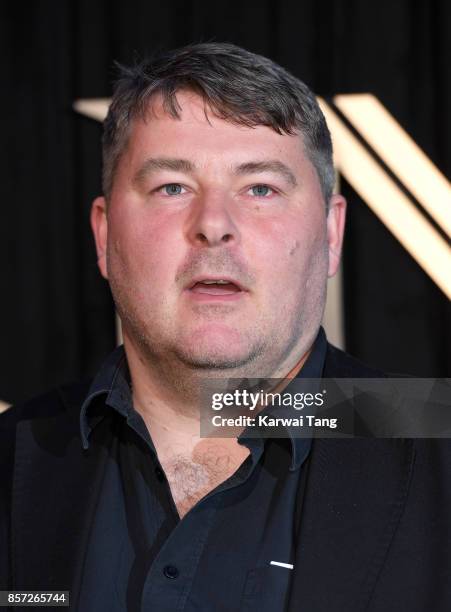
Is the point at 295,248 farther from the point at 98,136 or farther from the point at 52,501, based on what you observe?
the point at 98,136

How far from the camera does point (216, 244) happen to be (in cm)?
134

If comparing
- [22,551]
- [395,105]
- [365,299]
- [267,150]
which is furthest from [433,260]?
[22,551]

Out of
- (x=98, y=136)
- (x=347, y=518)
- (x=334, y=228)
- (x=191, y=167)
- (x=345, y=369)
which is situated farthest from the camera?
(x=98, y=136)

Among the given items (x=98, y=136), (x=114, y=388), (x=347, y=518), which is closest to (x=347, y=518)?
(x=347, y=518)

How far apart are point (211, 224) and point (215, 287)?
99 mm

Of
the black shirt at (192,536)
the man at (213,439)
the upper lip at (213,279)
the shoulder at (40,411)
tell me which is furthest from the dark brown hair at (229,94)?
the black shirt at (192,536)

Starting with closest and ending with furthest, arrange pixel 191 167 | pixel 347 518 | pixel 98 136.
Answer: pixel 347 518 → pixel 191 167 → pixel 98 136

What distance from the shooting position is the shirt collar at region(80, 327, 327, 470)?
1.46 m

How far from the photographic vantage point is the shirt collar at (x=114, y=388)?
1.46 metres

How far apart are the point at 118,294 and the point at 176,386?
0.18m

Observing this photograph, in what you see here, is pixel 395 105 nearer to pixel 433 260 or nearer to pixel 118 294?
pixel 433 260

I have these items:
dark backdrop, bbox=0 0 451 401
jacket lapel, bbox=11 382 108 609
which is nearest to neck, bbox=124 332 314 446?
jacket lapel, bbox=11 382 108 609

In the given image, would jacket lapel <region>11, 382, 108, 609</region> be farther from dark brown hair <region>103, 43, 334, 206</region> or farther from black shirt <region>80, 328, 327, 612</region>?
dark brown hair <region>103, 43, 334, 206</region>

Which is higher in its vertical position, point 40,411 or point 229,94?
point 229,94
